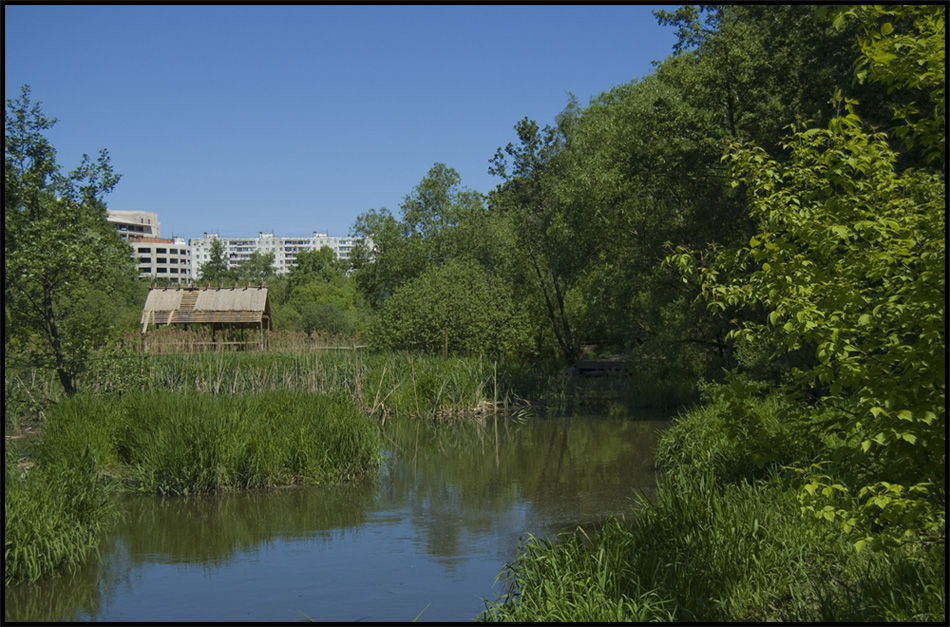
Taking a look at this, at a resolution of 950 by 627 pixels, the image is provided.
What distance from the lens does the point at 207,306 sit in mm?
42031

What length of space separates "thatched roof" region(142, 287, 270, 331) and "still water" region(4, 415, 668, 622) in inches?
1007

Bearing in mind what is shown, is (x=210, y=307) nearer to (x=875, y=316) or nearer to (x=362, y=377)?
(x=362, y=377)

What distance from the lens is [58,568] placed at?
30.0ft

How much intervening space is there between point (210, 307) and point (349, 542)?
33.1 meters

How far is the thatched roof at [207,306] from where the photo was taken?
41281 mm

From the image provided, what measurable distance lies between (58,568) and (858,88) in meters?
14.5

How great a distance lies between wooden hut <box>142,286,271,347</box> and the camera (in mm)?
41281

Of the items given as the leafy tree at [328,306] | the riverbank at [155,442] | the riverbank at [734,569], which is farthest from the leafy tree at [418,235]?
the riverbank at [734,569]

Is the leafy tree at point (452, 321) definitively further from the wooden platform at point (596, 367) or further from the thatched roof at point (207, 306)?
the thatched roof at point (207, 306)

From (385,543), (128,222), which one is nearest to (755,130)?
(385,543)

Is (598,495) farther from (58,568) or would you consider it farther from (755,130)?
(755,130)

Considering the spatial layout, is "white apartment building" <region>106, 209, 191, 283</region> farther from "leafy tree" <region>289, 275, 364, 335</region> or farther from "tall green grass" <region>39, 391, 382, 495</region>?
"tall green grass" <region>39, 391, 382, 495</region>

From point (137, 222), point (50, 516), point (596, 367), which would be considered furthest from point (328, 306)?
point (137, 222)

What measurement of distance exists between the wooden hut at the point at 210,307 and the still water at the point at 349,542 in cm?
2558
